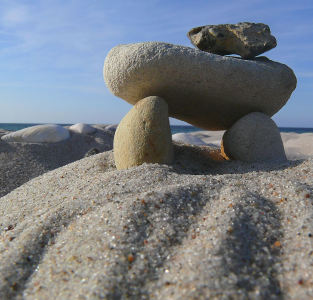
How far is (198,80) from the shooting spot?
10.6 ft

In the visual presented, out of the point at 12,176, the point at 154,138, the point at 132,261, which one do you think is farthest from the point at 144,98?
the point at 12,176

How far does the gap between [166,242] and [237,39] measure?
2629 millimetres

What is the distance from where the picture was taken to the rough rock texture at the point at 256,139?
3.37 m

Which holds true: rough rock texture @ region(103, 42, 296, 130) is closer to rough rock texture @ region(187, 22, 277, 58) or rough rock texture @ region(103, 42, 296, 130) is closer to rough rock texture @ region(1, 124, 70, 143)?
rough rock texture @ region(187, 22, 277, 58)

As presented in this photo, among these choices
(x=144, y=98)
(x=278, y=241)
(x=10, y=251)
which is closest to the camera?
(x=278, y=241)

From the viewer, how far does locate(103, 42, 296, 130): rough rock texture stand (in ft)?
10.3

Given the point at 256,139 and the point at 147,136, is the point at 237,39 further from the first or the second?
the point at 147,136

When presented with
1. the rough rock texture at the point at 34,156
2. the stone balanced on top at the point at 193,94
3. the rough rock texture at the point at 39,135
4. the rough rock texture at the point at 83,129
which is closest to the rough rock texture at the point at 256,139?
the stone balanced on top at the point at 193,94

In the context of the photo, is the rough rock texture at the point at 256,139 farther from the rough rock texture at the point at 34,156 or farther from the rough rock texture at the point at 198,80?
the rough rock texture at the point at 34,156

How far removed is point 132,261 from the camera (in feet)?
5.08

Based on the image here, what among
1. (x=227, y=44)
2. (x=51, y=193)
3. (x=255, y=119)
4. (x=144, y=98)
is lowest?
(x=51, y=193)

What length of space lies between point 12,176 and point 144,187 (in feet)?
11.0

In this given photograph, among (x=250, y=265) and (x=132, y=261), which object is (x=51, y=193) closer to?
(x=132, y=261)

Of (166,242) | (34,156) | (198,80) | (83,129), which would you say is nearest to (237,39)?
(198,80)
